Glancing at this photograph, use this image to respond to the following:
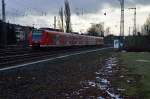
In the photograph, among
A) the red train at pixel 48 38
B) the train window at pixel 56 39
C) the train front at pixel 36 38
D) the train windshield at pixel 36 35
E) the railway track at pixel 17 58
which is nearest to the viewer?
the railway track at pixel 17 58

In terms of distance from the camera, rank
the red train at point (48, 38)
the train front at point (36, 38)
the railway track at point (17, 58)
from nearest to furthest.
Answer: the railway track at point (17, 58) < the red train at point (48, 38) < the train front at point (36, 38)

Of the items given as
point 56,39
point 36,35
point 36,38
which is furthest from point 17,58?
point 56,39

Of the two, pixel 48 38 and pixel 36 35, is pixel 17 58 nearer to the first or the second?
pixel 48 38

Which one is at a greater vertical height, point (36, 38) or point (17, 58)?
point (36, 38)

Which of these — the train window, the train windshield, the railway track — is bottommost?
the railway track

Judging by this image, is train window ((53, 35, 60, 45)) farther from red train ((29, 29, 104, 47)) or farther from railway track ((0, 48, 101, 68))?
railway track ((0, 48, 101, 68))

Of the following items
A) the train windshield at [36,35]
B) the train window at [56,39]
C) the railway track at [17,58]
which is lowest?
the railway track at [17,58]

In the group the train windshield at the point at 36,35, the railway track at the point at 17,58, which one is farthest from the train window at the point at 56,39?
the railway track at the point at 17,58

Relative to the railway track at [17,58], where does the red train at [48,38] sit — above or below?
above

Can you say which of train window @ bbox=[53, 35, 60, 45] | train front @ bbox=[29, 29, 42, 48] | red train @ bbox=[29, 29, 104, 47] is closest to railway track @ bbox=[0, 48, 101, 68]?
red train @ bbox=[29, 29, 104, 47]

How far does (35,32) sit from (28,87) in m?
40.5

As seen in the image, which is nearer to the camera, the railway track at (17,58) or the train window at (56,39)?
the railway track at (17,58)

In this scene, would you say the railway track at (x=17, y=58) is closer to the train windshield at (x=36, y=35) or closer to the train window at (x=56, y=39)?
the train windshield at (x=36, y=35)

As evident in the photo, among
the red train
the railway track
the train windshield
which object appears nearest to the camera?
the railway track
